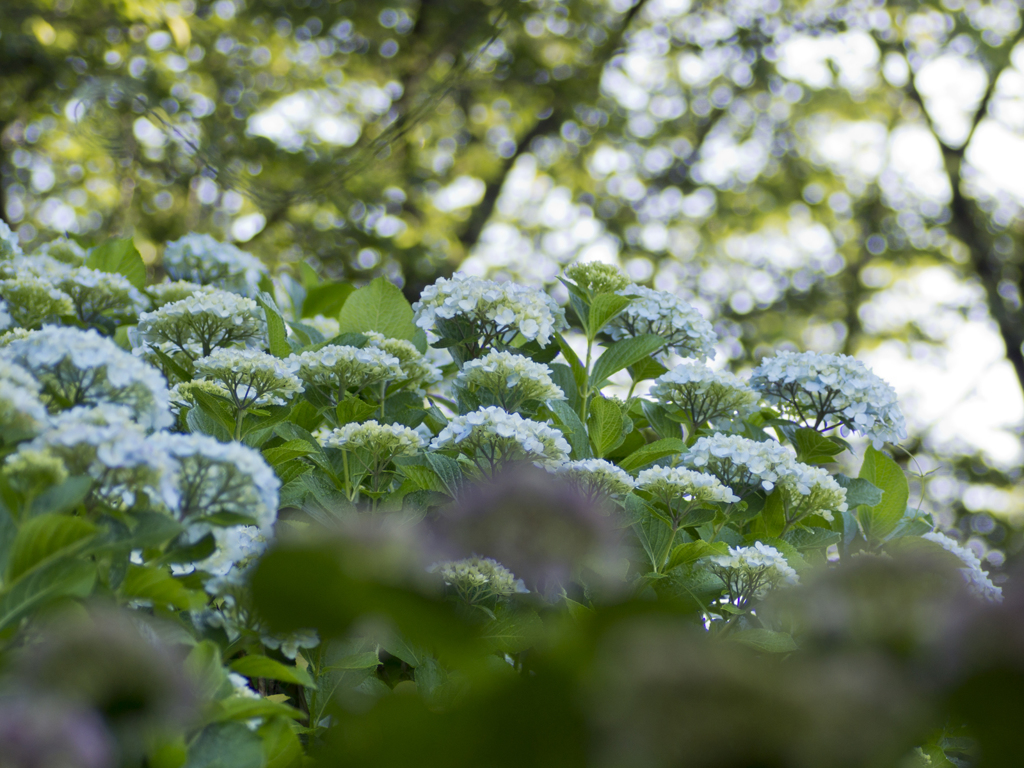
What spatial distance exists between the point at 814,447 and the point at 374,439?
34.1 inches

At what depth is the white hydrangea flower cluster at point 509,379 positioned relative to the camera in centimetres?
138

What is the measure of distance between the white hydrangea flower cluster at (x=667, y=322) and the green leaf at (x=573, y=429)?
0.28m

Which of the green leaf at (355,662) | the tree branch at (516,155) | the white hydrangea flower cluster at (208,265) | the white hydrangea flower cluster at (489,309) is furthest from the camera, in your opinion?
the tree branch at (516,155)

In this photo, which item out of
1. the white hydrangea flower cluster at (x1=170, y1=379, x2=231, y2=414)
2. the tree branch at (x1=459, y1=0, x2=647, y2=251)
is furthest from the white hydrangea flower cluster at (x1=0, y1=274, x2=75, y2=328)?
the tree branch at (x1=459, y1=0, x2=647, y2=251)

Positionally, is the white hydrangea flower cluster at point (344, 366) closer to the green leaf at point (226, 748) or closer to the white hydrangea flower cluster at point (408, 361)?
the white hydrangea flower cluster at point (408, 361)

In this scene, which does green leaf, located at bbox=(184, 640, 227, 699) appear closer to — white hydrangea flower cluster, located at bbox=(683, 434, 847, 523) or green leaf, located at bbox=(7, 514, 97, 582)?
green leaf, located at bbox=(7, 514, 97, 582)

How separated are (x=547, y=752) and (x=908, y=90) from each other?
15.8m

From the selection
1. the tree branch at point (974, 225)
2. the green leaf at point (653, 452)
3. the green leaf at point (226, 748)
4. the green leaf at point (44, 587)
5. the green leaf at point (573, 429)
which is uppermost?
the tree branch at point (974, 225)

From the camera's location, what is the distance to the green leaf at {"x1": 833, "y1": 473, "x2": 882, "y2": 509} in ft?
5.04

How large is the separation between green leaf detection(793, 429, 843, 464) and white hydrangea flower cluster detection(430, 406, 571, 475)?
606 millimetres

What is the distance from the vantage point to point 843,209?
48.3 ft


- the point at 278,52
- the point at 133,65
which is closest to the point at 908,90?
the point at 278,52

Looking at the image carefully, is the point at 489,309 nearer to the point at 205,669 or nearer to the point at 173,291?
the point at 173,291

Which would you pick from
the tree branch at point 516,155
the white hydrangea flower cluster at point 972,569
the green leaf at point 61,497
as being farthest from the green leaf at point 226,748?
the tree branch at point 516,155
